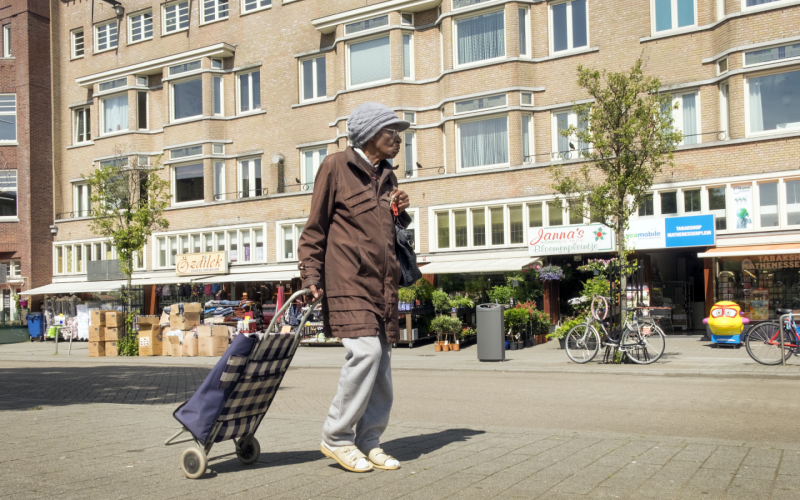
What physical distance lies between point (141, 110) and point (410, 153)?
14.2 metres

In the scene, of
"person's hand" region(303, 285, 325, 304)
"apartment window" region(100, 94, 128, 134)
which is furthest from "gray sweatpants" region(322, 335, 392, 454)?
"apartment window" region(100, 94, 128, 134)

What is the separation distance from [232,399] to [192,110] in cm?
2976

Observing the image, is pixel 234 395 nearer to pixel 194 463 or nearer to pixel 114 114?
pixel 194 463

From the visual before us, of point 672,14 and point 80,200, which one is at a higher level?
point 672,14

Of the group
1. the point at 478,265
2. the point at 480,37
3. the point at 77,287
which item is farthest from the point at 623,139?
the point at 77,287

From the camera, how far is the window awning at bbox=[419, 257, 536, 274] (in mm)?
21941

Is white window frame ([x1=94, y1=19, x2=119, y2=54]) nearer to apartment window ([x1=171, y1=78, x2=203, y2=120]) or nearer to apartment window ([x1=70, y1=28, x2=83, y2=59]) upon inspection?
apartment window ([x1=70, y1=28, x2=83, y2=59])

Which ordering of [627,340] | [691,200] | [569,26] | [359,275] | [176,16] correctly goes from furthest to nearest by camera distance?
[176,16], [569,26], [691,200], [627,340], [359,275]

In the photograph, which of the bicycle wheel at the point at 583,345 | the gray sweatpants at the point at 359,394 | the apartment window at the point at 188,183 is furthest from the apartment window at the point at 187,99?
the gray sweatpants at the point at 359,394

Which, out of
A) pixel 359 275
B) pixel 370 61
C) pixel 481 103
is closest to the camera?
pixel 359 275

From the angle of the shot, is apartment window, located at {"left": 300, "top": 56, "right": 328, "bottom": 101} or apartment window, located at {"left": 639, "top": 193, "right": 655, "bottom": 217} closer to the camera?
apartment window, located at {"left": 639, "top": 193, "right": 655, "bottom": 217}

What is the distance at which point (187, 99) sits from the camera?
32.5 metres

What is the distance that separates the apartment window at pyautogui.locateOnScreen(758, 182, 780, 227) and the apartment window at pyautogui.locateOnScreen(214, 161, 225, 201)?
66.8 ft

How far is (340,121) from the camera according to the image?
2762 centimetres
